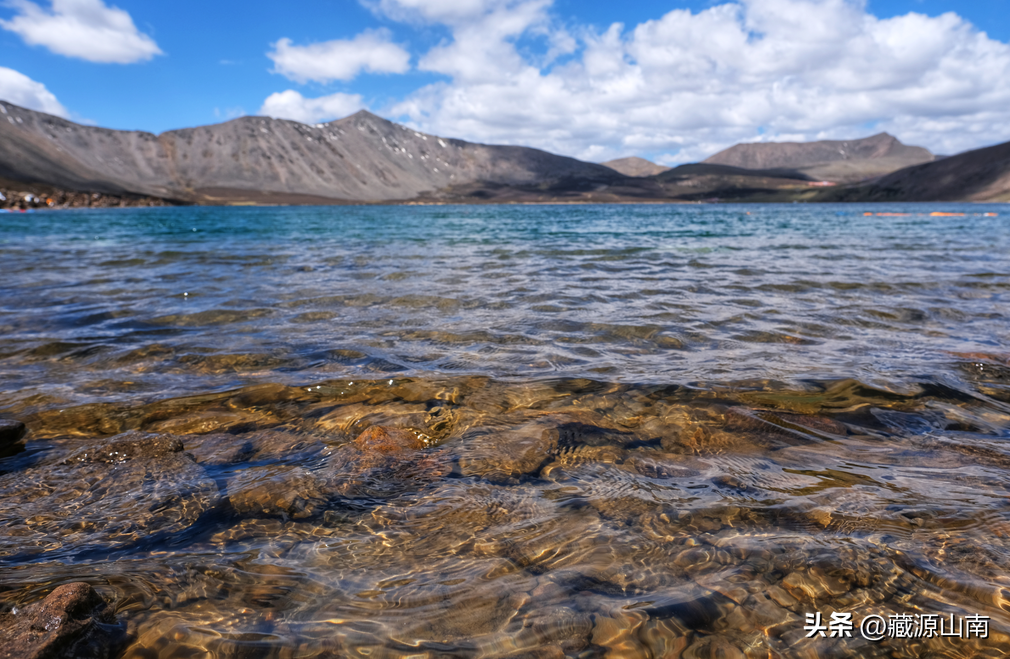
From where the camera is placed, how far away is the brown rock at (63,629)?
1.99 m

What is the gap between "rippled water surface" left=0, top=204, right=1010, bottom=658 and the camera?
2.40 metres

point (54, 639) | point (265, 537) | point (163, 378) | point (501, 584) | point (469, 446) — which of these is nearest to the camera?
point (54, 639)

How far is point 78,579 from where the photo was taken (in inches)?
102

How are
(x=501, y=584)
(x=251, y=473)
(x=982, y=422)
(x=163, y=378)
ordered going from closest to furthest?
(x=501, y=584)
(x=251, y=473)
(x=982, y=422)
(x=163, y=378)

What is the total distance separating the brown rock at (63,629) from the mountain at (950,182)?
18821 centimetres

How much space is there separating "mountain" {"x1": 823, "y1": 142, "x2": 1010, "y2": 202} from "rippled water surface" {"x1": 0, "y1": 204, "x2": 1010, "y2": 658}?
182 metres

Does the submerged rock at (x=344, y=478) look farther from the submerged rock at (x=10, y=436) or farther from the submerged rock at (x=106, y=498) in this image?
the submerged rock at (x=10, y=436)

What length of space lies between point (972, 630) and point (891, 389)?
333 cm

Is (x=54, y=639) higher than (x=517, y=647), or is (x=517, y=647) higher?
(x=54, y=639)

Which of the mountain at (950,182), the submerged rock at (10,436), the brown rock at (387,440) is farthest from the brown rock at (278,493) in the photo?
the mountain at (950,182)

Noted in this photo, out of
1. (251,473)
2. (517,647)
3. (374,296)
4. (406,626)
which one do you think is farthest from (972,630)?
(374,296)

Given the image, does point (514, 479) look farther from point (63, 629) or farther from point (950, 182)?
point (950, 182)

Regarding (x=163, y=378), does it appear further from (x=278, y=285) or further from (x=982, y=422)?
(x=982, y=422)

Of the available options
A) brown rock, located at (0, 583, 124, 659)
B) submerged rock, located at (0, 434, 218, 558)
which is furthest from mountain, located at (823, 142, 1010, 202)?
brown rock, located at (0, 583, 124, 659)
